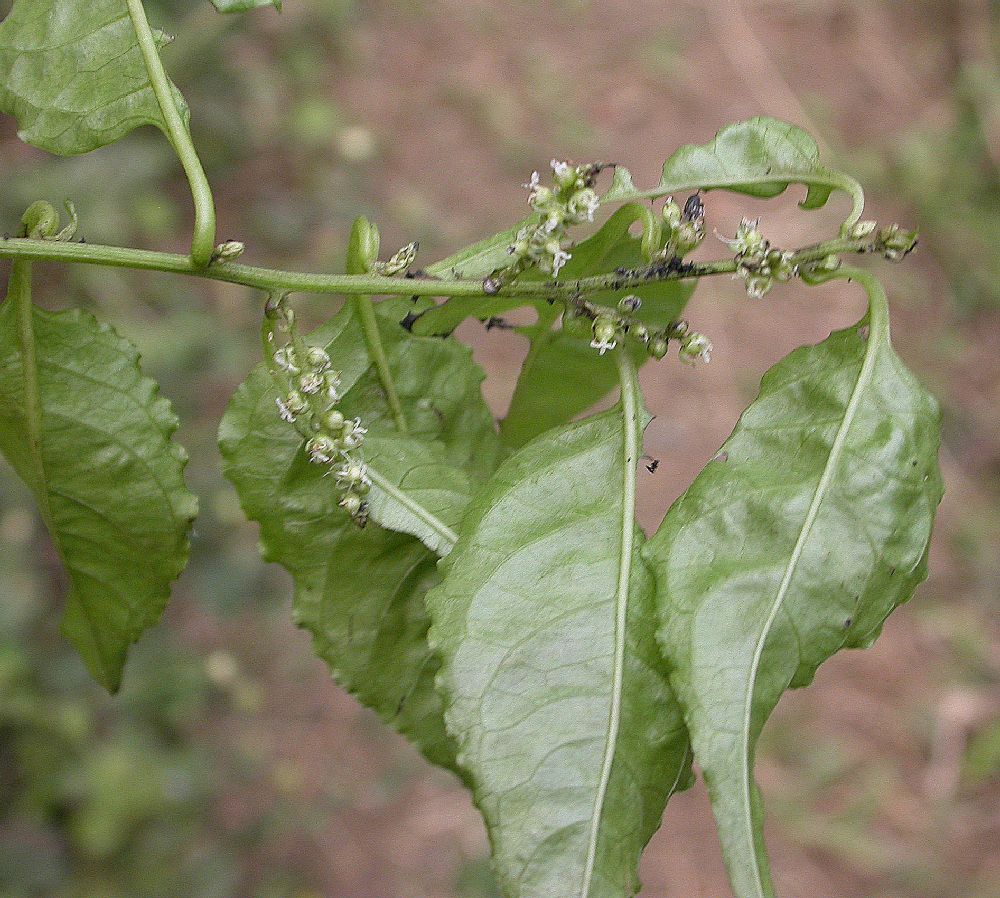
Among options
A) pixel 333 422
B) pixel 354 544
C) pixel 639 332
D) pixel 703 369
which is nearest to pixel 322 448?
pixel 333 422

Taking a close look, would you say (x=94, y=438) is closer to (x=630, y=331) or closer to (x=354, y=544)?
(x=354, y=544)

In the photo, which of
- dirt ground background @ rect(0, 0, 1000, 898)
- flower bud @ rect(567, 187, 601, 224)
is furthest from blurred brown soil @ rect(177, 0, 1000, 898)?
flower bud @ rect(567, 187, 601, 224)

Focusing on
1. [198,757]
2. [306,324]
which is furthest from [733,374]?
[198,757]

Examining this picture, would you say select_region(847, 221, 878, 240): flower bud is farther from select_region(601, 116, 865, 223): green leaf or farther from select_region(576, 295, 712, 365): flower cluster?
select_region(576, 295, 712, 365): flower cluster

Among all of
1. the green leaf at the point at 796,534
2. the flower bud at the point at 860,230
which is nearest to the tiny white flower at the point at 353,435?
the green leaf at the point at 796,534

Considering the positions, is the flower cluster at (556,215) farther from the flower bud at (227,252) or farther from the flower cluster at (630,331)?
the flower bud at (227,252)

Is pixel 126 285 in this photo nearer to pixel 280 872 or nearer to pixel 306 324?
pixel 306 324
